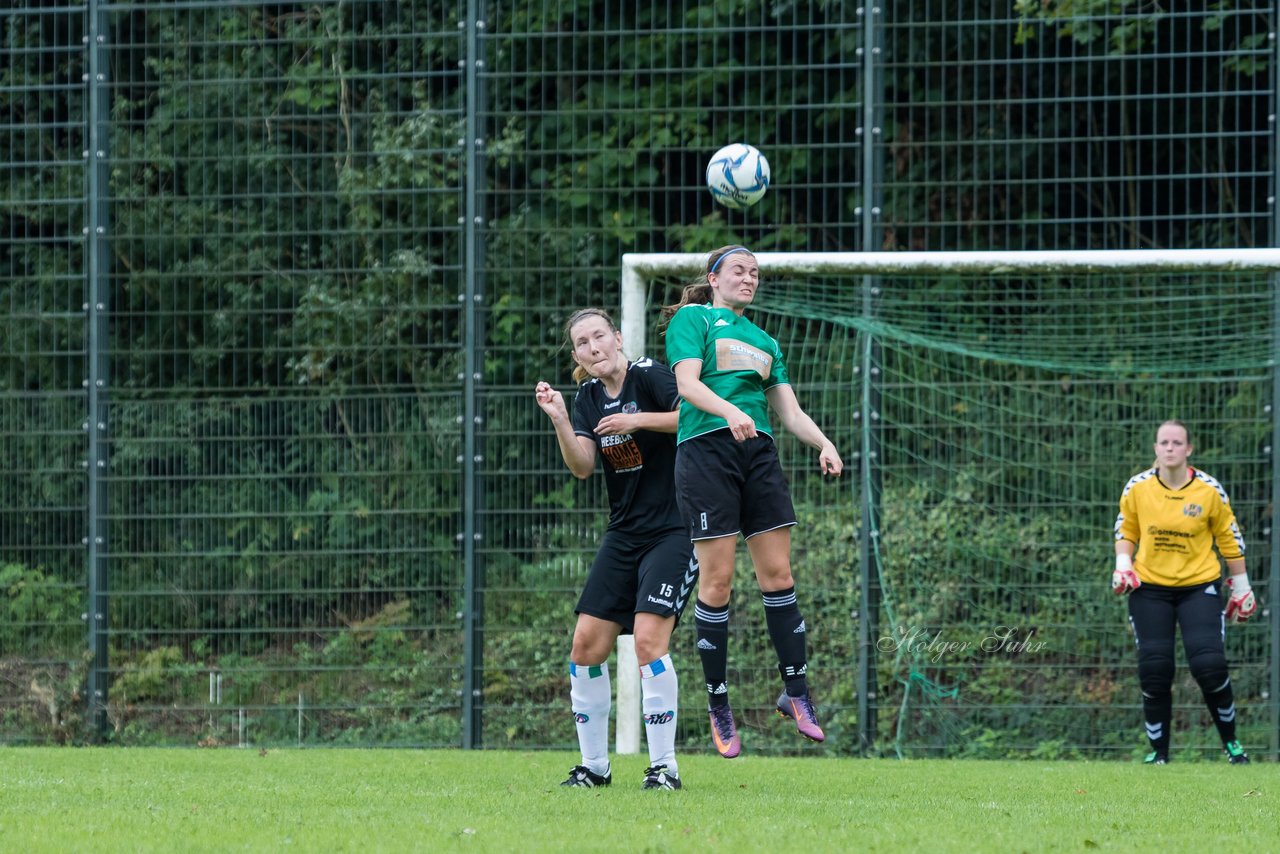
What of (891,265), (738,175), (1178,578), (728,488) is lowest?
(1178,578)

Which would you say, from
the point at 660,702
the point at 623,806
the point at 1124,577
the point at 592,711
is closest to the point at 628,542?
the point at 660,702

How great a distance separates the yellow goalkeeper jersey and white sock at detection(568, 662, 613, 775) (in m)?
3.66

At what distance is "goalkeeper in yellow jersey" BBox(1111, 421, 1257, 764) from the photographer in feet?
28.8

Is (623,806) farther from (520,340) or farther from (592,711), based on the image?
(520,340)

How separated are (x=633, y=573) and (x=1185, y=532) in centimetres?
381

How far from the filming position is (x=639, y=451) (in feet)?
21.5

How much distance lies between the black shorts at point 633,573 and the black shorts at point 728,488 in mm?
104

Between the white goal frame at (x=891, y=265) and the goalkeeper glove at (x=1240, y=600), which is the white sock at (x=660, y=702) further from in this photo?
the goalkeeper glove at (x=1240, y=600)

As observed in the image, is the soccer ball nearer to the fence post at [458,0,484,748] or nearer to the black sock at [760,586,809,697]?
the black sock at [760,586,809,697]

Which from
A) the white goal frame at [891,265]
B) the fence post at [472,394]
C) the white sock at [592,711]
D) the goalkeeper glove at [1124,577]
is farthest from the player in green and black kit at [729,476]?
the fence post at [472,394]

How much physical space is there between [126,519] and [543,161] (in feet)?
12.1

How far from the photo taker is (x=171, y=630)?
35.1ft

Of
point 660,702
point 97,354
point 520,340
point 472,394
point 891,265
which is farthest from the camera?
point 97,354

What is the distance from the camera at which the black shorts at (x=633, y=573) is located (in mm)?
6301
